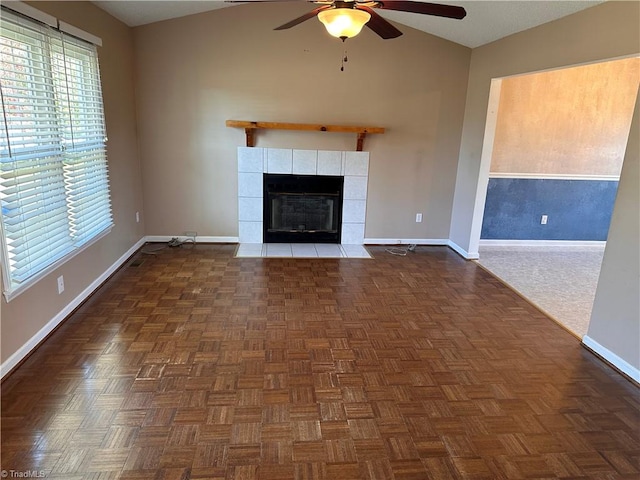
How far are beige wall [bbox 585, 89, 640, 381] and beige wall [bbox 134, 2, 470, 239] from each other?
2464mm

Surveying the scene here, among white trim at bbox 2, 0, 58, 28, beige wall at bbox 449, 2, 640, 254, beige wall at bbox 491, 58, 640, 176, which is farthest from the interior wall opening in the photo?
white trim at bbox 2, 0, 58, 28

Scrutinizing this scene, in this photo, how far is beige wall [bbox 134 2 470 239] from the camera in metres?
4.36

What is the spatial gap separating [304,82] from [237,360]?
10.4ft

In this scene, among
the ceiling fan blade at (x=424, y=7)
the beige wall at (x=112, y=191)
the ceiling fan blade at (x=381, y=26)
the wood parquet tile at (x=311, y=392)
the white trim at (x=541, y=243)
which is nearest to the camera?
the wood parquet tile at (x=311, y=392)

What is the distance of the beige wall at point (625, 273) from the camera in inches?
98.8

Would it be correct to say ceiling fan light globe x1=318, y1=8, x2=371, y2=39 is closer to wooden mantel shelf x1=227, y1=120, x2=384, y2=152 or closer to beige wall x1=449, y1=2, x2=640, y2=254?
beige wall x1=449, y1=2, x2=640, y2=254

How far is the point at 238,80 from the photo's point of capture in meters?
4.48

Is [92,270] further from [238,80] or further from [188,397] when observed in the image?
[238,80]

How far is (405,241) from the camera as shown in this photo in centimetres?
518

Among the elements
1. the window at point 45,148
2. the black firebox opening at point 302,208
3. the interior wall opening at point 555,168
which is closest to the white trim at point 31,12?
the window at point 45,148

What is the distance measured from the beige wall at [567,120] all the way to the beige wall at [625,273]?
2524 mm

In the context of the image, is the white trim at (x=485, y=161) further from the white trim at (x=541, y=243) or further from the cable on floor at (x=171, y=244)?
the cable on floor at (x=171, y=244)

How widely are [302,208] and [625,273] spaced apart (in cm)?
322

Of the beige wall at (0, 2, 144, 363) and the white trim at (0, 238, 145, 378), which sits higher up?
the beige wall at (0, 2, 144, 363)
